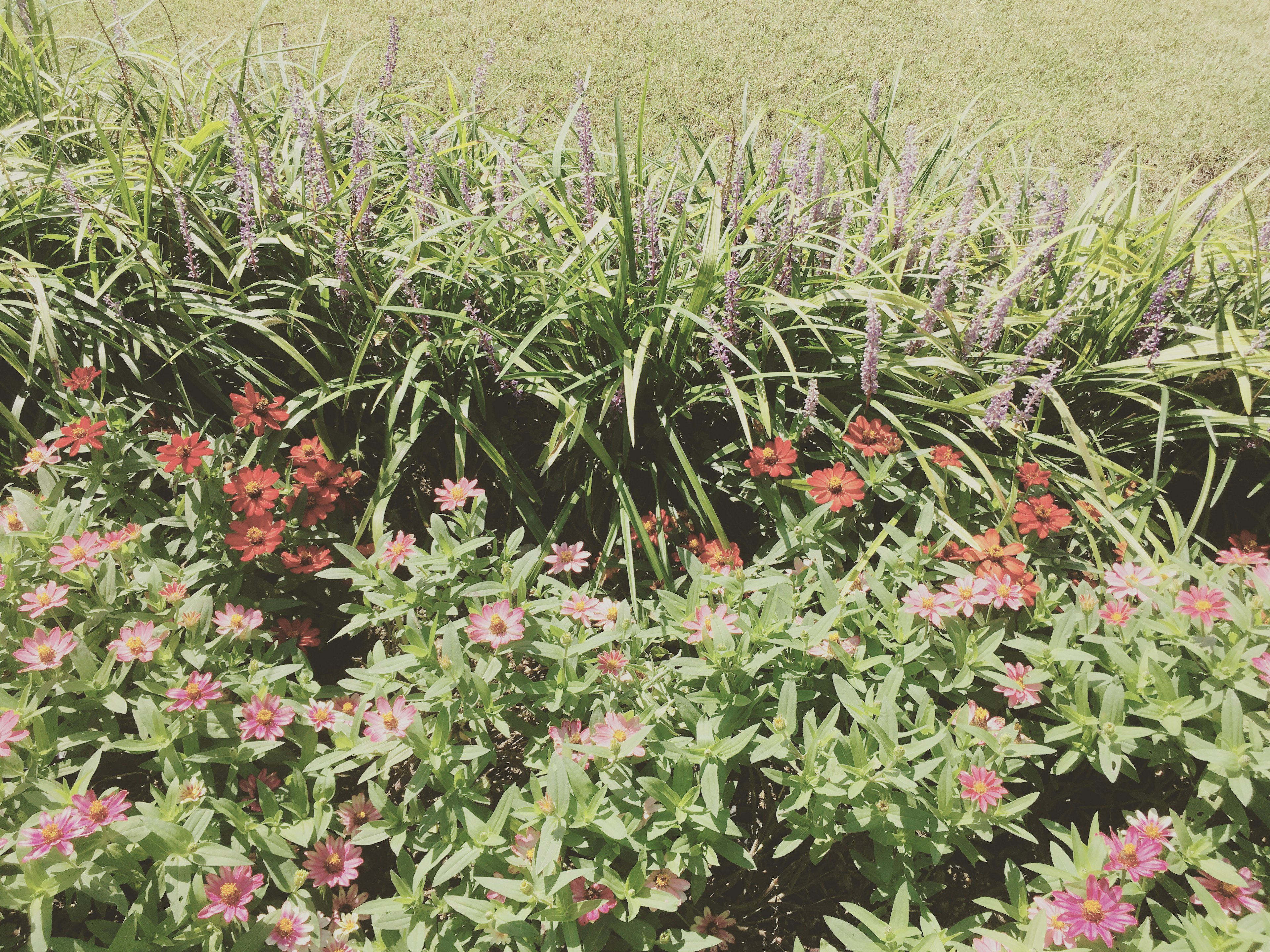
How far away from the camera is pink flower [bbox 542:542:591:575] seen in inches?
78.7

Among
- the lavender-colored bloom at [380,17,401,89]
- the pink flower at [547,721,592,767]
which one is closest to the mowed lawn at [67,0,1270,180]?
the lavender-colored bloom at [380,17,401,89]

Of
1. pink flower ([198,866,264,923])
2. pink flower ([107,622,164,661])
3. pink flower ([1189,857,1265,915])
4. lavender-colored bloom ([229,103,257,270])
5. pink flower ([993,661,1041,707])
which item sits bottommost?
pink flower ([198,866,264,923])

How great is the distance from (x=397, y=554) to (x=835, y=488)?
110 centimetres

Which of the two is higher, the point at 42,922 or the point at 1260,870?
the point at 1260,870

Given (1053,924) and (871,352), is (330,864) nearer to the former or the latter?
(1053,924)

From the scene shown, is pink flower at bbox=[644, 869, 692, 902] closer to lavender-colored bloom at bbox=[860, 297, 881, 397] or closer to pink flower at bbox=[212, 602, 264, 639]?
pink flower at bbox=[212, 602, 264, 639]

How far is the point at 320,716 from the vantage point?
5.58ft

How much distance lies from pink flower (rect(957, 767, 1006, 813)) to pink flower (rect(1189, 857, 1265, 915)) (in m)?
0.36

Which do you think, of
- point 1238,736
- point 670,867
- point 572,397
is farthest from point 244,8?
point 1238,736

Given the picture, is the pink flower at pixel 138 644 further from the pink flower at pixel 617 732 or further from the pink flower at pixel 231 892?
the pink flower at pixel 617 732

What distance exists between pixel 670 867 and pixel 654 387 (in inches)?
53.0

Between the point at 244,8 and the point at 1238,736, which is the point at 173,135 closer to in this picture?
the point at 1238,736

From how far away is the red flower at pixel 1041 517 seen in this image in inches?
78.3

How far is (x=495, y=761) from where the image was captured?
2.11m
